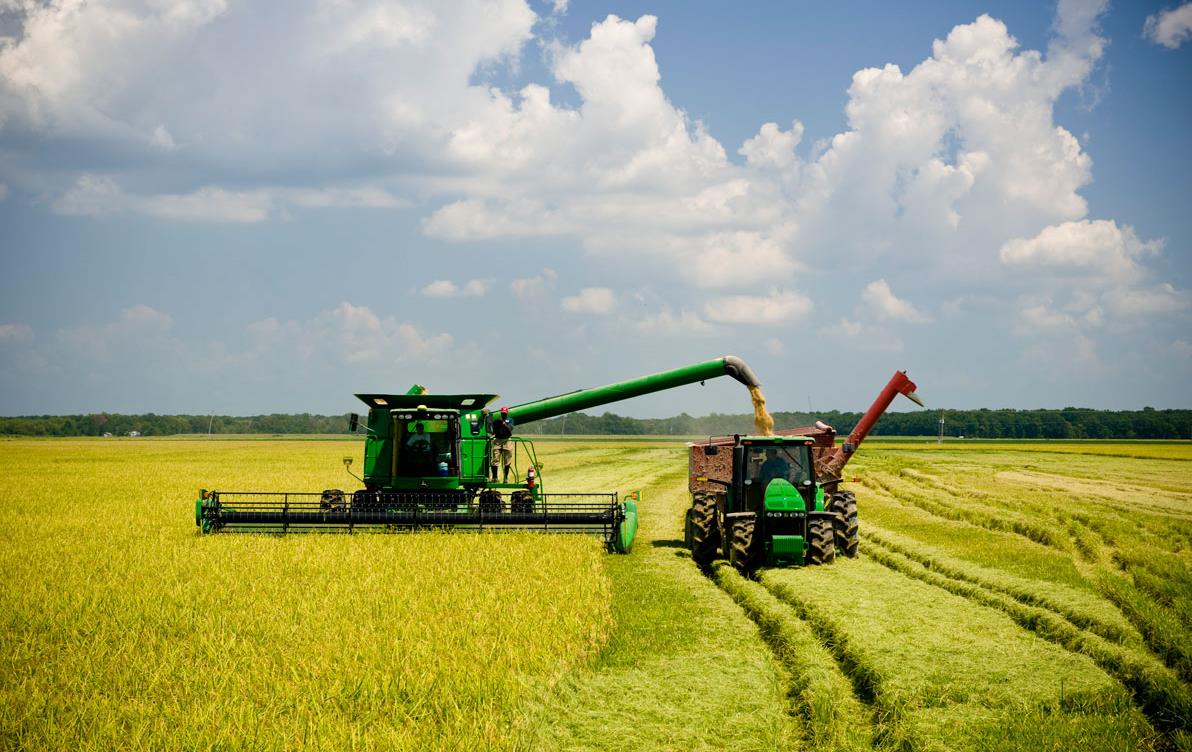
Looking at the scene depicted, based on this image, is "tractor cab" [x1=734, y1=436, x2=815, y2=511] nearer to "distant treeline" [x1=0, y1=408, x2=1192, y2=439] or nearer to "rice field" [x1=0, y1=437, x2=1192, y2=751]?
"rice field" [x1=0, y1=437, x2=1192, y2=751]

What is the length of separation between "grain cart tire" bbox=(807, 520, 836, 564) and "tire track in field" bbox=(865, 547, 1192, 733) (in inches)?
54.1

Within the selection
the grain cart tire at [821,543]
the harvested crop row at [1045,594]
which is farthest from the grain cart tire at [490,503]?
the harvested crop row at [1045,594]

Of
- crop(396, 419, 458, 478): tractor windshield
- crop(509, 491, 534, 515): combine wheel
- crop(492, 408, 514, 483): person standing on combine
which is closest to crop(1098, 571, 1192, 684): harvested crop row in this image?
crop(509, 491, 534, 515): combine wheel

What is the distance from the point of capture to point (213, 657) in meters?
7.98

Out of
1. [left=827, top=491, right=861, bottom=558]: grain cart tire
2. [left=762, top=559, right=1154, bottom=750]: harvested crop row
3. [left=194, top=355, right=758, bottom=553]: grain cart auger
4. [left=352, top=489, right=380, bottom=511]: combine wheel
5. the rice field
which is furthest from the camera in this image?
[left=352, top=489, right=380, bottom=511]: combine wheel

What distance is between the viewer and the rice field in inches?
262

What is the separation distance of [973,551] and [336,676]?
37.4 ft

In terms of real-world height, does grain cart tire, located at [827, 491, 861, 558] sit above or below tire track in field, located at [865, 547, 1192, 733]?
above

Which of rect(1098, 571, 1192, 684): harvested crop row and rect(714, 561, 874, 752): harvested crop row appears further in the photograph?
rect(1098, 571, 1192, 684): harvested crop row

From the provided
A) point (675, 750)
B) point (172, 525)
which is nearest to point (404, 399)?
point (172, 525)

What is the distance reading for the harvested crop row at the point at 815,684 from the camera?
675 cm

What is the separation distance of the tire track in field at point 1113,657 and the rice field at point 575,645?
0.03 metres

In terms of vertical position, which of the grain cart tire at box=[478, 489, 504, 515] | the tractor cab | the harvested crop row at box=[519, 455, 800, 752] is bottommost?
the harvested crop row at box=[519, 455, 800, 752]

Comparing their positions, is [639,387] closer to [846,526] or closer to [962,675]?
[846,526]
